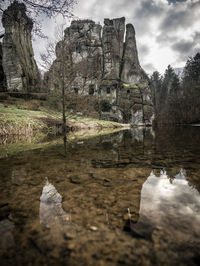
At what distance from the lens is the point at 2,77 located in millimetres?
23391

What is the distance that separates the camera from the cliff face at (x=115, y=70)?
96.7 feet

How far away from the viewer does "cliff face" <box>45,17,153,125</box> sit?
29.5 metres

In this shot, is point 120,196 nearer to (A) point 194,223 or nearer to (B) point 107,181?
(B) point 107,181

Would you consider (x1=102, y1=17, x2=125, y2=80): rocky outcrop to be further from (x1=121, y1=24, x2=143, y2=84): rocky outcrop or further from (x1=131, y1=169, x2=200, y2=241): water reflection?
(x1=131, y1=169, x2=200, y2=241): water reflection

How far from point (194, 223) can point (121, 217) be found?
44 centimetres

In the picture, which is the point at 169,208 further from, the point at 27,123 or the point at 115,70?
the point at 115,70

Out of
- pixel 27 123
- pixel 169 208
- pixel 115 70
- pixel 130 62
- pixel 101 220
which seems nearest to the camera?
pixel 101 220

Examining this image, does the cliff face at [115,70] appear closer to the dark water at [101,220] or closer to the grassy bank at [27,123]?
the grassy bank at [27,123]

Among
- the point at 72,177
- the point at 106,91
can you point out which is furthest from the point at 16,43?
the point at 72,177

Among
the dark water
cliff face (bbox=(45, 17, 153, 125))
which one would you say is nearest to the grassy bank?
the dark water

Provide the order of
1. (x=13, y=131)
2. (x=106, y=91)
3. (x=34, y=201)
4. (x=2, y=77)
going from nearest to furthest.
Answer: (x=34, y=201)
(x=13, y=131)
(x=2, y=77)
(x=106, y=91)

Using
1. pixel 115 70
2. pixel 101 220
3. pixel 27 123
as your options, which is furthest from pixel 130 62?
pixel 101 220

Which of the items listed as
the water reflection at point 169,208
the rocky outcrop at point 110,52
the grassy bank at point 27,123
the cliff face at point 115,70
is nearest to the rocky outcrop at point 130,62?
the cliff face at point 115,70

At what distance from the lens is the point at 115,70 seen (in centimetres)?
3114
